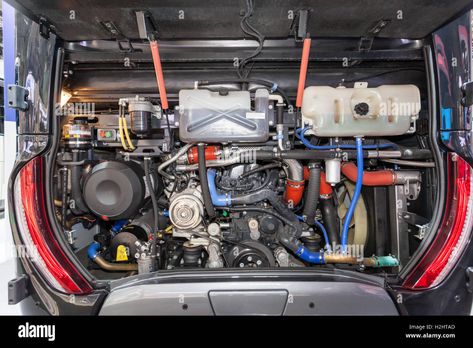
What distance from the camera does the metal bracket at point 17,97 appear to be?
4.27 ft

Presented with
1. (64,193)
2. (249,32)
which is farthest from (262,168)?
(64,193)

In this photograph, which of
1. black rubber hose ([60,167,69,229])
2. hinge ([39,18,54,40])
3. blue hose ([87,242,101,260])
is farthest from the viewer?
blue hose ([87,242,101,260])

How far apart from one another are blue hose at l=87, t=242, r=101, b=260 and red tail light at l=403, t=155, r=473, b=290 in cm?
208

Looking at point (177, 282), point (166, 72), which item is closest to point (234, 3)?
point (166, 72)

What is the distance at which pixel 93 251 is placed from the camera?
2104mm

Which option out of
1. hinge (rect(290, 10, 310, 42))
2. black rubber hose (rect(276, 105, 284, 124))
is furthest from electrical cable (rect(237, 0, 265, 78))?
black rubber hose (rect(276, 105, 284, 124))

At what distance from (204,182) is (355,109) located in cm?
104

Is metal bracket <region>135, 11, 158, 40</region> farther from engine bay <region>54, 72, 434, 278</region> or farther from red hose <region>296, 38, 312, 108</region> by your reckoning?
red hose <region>296, 38, 312, 108</region>

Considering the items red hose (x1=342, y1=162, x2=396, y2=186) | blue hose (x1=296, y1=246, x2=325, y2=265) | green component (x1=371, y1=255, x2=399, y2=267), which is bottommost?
green component (x1=371, y1=255, x2=399, y2=267)

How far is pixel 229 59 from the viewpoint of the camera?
158cm

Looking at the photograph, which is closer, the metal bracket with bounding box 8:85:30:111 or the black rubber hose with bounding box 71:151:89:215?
the metal bracket with bounding box 8:85:30:111

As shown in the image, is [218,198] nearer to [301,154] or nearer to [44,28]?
[301,154]

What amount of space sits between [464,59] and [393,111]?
16.2 inches

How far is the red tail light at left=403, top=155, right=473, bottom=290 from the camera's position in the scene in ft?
Answer: 4.31
